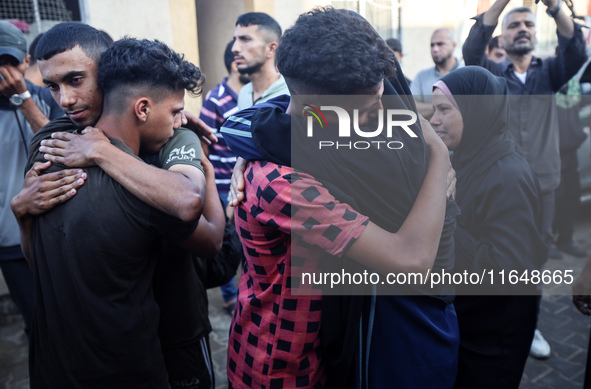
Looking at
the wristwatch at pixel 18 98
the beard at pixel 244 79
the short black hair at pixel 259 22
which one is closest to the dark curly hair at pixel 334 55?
the wristwatch at pixel 18 98

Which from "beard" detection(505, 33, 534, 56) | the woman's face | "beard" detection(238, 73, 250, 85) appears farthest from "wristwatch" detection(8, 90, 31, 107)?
"beard" detection(505, 33, 534, 56)

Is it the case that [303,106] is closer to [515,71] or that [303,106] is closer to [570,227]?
[515,71]

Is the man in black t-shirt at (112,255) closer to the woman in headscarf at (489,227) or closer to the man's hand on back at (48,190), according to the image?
the man's hand on back at (48,190)

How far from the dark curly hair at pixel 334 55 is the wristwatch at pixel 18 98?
2.05 metres

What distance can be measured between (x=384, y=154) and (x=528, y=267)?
115 cm

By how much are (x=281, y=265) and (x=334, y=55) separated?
713 mm

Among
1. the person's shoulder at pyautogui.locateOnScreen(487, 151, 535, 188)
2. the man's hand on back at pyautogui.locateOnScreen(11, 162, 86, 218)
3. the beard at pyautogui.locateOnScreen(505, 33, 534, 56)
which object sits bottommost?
the person's shoulder at pyautogui.locateOnScreen(487, 151, 535, 188)

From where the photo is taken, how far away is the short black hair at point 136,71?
1.61m

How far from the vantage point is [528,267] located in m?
2.12

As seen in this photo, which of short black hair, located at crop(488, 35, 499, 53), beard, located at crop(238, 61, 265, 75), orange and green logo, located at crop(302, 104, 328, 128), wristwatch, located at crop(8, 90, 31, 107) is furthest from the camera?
short black hair, located at crop(488, 35, 499, 53)

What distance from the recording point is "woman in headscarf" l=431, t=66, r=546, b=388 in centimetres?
208

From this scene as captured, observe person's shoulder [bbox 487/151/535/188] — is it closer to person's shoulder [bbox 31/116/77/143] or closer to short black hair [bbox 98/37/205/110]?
short black hair [bbox 98/37/205/110]

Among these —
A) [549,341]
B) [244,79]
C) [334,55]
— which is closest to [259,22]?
[244,79]

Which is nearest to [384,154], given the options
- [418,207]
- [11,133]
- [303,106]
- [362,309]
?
[418,207]
